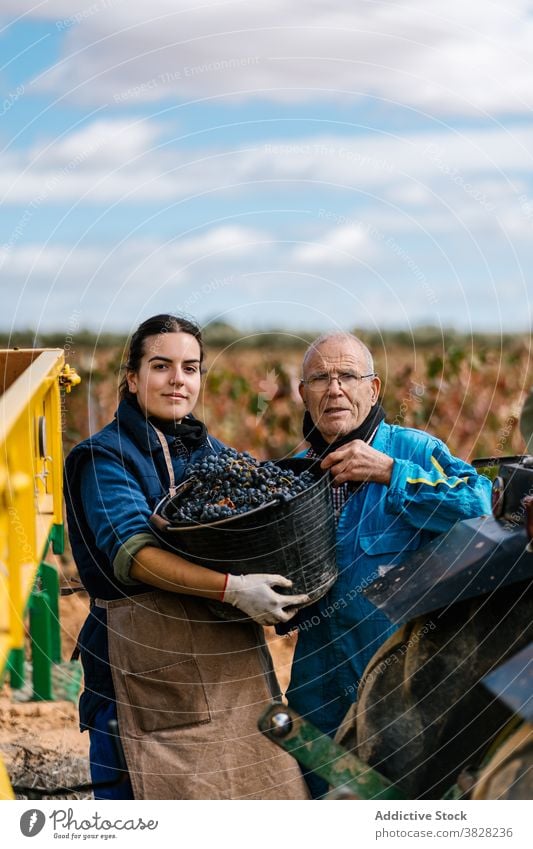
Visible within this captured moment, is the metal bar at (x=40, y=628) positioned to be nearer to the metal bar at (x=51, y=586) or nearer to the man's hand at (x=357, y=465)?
the metal bar at (x=51, y=586)

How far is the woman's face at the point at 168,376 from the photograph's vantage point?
3172mm

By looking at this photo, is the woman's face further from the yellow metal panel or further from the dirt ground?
the dirt ground

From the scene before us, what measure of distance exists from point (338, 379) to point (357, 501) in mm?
399

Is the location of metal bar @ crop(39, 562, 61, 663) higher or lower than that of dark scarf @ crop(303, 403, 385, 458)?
lower

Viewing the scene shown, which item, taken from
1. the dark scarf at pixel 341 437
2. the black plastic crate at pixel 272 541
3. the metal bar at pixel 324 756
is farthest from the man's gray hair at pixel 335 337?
the metal bar at pixel 324 756

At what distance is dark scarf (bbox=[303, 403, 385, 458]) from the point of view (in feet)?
11.0

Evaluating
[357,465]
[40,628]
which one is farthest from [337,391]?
[40,628]

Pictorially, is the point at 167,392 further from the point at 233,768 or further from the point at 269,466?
the point at 233,768

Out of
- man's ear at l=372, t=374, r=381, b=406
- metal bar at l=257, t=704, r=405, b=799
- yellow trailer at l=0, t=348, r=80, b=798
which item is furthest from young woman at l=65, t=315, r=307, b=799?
man's ear at l=372, t=374, r=381, b=406

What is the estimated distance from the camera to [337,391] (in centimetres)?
331

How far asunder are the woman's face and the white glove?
60 cm

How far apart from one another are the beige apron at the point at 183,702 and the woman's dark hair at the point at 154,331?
2.38 ft
